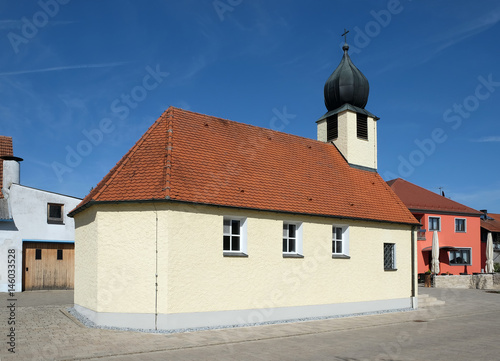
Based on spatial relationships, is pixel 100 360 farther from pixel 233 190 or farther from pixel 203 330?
pixel 233 190

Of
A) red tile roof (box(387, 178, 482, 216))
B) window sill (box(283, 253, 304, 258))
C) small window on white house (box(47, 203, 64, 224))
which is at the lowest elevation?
window sill (box(283, 253, 304, 258))

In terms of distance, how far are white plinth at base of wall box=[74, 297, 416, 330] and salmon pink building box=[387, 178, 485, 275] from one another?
1977cm

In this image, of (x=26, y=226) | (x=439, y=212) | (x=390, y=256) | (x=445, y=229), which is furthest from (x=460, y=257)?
(x=26, y=226)

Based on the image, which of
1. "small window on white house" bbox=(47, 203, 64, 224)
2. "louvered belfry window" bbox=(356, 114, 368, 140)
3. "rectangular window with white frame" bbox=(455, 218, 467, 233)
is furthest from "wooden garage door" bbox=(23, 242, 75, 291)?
"rectangular window with white frame" bbox=(455, 218, 467, 233)

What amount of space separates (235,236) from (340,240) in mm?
4887

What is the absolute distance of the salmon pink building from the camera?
112 feet

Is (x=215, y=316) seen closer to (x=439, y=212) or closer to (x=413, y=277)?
(x=413, y=277)

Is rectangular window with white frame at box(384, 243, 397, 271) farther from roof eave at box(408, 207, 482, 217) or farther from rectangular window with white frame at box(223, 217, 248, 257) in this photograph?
roof eave at box(408, 207, 482, 217)

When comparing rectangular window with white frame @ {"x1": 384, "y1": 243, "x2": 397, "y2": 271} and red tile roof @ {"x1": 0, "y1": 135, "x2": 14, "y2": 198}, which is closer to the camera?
rectangular window with white frame @ {"x1": 384, "y1": 243, "x2": 397, "y2": 271}

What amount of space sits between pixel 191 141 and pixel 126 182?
2786mm

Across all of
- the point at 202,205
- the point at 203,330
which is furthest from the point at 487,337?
the point at 202,205

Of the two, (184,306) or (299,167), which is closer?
(184,306)

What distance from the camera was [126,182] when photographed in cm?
1316

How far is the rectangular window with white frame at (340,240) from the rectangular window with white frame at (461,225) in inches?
920
